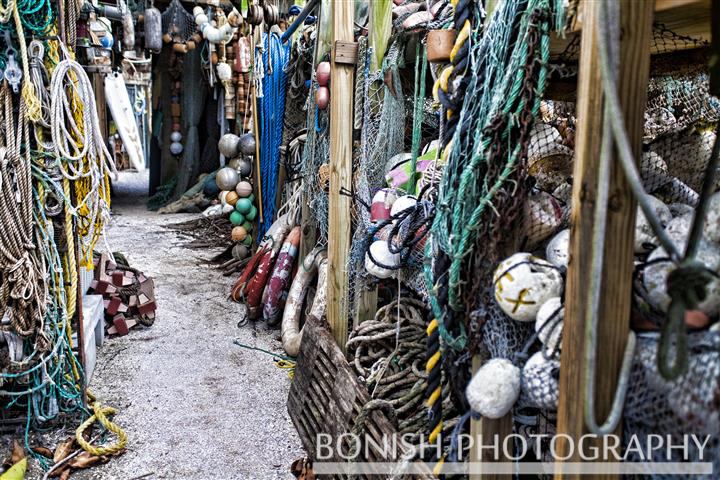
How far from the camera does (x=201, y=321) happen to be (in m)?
5.69

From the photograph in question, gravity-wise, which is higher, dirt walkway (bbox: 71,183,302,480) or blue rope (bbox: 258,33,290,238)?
blue rope (bbox: 258,33,290,238)

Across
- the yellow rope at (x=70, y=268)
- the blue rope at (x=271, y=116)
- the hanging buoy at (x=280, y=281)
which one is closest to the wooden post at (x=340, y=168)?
the yellow rope at (x=70, y=268)

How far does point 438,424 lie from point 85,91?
276cm

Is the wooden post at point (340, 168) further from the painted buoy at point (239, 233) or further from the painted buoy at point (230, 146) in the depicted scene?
the painted buoy at point (230, 146)

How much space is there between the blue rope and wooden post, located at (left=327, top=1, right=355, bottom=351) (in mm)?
2893

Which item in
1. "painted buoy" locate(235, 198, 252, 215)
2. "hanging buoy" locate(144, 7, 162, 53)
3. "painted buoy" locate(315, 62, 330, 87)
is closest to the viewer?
"painted buoy" locate(315, 62, 330, 87)

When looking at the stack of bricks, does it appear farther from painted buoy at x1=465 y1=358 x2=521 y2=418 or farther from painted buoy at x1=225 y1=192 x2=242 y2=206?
painted buoy at x1=465 y1=358 x2=521 y2=418

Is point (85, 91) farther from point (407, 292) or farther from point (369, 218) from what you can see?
point (407, 292)

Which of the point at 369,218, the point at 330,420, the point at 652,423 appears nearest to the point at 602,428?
the point at 652,423

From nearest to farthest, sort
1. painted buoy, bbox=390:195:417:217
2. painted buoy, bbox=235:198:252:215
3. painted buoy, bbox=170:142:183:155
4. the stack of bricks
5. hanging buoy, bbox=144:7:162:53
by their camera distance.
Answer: painted buoy, bbox=390:195:417:217 < the stack of bricks < painted buoy, bbox=235:198:252:215 < hanging buoy, bbox=144:7:162:53 < painted buoy, bbox=170:142:183:155

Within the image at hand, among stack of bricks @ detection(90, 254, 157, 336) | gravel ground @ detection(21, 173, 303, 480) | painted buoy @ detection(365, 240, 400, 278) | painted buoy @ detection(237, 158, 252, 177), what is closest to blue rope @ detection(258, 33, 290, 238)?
painted buoy @ detection(237, 158, 252, 177)

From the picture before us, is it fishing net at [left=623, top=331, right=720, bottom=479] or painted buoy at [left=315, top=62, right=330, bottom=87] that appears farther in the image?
painted buoy at [left=315, top=62, right=330, bottom=87]

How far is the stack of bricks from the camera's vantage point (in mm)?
5293

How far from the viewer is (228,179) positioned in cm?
761
